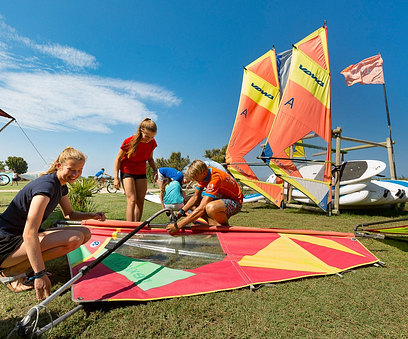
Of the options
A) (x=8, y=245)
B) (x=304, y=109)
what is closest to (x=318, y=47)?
(x=304, y=109)

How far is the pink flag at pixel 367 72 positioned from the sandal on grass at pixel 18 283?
970 centimetres

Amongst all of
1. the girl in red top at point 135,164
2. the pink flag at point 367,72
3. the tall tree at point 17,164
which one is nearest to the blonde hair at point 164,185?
the girl in red top at point 135,164

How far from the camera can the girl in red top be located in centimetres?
328

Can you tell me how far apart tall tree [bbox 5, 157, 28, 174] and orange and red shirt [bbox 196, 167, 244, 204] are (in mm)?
63881

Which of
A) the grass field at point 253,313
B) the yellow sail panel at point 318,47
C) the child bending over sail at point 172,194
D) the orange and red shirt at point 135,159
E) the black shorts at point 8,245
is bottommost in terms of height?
the grass field at point 253,313

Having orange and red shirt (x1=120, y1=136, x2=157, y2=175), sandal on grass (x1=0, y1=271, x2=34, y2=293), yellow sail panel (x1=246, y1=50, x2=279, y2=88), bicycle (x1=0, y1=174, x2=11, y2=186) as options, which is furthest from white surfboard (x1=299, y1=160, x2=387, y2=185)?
bicycle (x1=0, y1=174, x2=11, y2=186)

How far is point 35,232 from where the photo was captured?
1.57 meters

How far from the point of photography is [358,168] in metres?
6.32

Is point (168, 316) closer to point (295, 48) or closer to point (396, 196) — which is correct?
point (396, 196)

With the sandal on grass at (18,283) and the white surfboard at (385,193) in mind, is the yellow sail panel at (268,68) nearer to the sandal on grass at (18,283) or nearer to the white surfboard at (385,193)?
the white surfboard at (385,193)

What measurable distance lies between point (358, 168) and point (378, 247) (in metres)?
3.70

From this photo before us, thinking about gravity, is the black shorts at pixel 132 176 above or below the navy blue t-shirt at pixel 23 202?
above

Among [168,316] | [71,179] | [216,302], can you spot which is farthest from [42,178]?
[216,302]

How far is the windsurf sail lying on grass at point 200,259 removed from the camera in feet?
5.94
